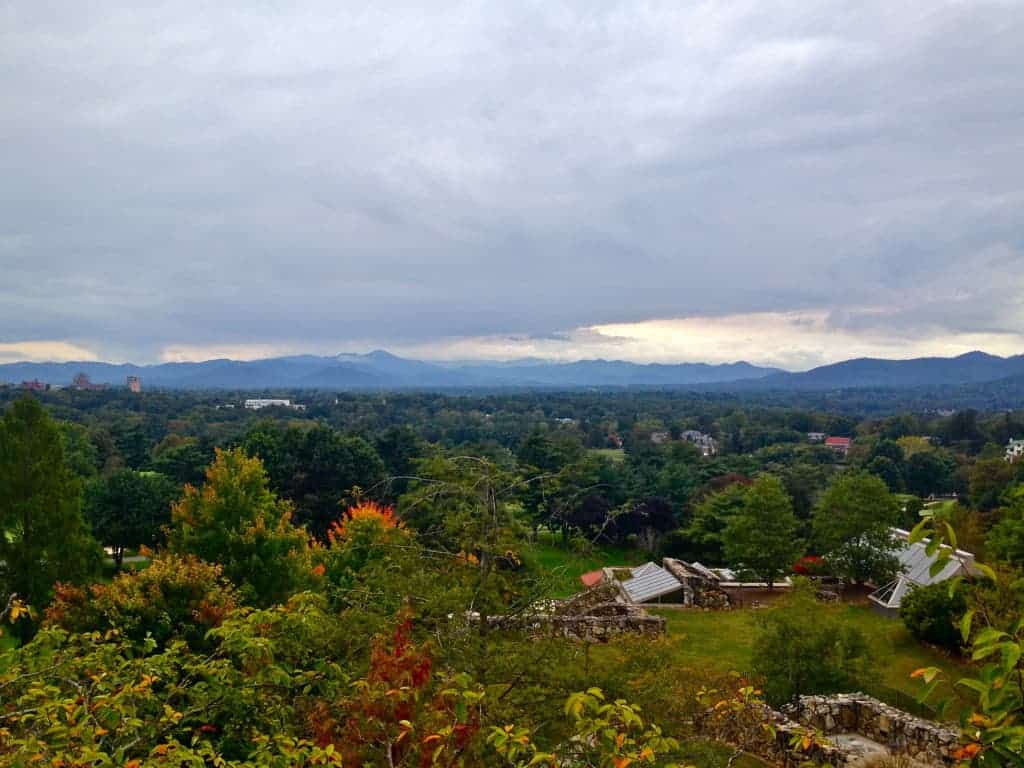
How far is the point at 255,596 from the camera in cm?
1350

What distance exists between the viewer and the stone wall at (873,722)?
9469 millimetres

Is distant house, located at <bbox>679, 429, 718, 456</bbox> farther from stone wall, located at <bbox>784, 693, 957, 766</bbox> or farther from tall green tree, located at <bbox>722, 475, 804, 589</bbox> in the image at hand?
stone wall, located at <bbox>784, 693, 957, 766</bbox>

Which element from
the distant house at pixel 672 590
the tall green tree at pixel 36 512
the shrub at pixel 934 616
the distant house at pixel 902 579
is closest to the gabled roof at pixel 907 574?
the distant house at pixel 902 579

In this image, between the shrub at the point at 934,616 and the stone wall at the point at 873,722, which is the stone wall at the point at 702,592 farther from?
the stone wall at the point at 873,722

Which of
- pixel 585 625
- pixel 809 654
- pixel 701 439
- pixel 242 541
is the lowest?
pixel 701 439

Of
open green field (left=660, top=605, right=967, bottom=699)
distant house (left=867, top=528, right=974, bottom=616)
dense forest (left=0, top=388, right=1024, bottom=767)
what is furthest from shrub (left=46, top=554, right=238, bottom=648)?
distant house (left=867, top=528, right=974, bottom=616)

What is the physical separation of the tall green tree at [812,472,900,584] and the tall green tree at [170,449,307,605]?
55.0 ft

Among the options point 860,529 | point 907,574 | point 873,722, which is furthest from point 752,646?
point 860,529

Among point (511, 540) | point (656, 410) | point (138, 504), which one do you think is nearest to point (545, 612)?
point (511, 540)

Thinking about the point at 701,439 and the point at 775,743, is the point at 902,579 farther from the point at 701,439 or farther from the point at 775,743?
the point at 701,439

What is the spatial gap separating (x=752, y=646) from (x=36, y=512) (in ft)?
53.7

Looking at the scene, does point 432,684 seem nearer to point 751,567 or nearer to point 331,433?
point 751,567

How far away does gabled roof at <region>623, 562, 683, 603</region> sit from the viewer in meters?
20.2

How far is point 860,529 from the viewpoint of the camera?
2175 cm
